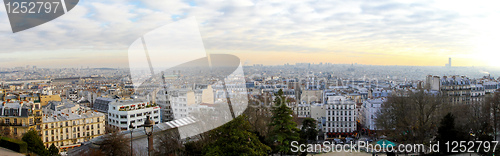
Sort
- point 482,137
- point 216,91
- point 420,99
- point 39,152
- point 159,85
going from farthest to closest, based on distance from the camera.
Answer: point 159,85
point 216,91
point 420,99
point 482,137
point 39,152

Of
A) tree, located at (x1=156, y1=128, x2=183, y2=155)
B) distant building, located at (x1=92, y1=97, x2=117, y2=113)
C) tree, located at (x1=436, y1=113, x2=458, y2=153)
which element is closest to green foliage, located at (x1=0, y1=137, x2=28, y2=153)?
tree, located at (x1=156, y1=128, x2=183, y2=155)

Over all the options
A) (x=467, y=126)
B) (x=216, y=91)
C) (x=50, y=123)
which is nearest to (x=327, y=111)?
(x=216, y=91)

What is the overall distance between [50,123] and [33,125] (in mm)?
831

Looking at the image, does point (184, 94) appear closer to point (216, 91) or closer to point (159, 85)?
point (216, 91)

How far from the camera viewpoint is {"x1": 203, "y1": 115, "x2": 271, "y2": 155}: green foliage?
7.02 m

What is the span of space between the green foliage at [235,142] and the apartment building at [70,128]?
12.2 meters

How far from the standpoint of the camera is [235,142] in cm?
714

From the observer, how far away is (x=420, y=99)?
13.9m

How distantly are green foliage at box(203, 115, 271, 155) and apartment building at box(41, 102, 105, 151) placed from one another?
1216 centimetres

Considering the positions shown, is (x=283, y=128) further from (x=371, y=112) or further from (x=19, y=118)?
(x=371, y=112)

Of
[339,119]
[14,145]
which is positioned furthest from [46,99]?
[339,119]

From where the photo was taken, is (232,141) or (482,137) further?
(482,137)

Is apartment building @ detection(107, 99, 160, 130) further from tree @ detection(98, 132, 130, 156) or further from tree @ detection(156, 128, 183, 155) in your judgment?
tree @ detection(156, 128, 183, 155)

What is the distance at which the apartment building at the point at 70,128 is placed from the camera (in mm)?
16062
